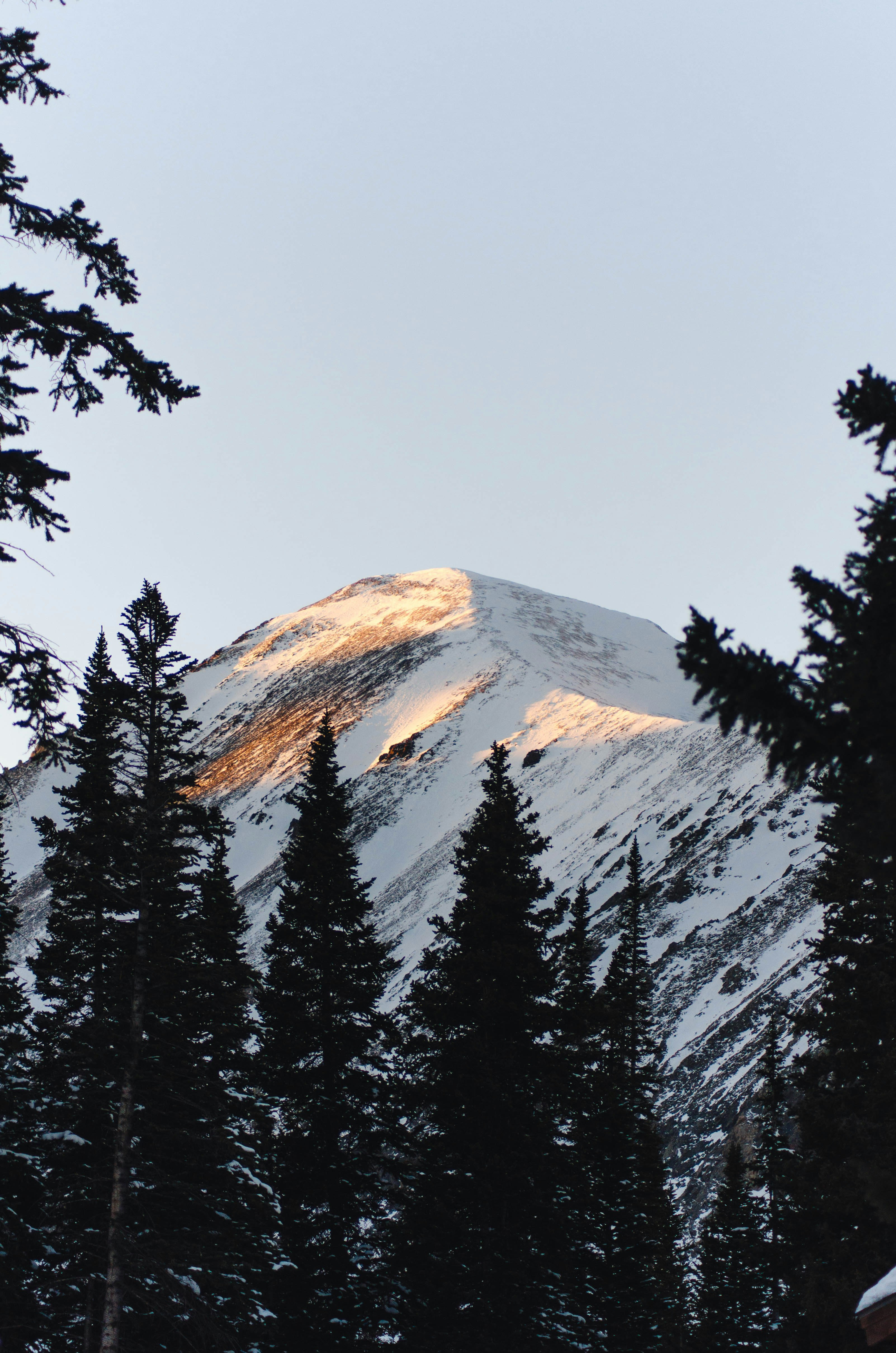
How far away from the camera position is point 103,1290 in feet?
46.2

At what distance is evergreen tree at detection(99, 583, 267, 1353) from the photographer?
12.4 metres

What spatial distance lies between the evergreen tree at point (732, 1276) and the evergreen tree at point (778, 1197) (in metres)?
0.44

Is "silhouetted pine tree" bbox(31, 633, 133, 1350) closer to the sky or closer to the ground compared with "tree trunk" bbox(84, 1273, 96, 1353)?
closer to the sky

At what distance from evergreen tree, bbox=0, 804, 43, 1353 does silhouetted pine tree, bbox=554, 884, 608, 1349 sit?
27.8ft

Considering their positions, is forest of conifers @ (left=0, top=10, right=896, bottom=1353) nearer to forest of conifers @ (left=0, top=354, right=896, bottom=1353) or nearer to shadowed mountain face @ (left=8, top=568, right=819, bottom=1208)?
forest of conifers @ (left=0, top=354, right=896, bottom=1353)

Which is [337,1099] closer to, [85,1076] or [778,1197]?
[85,1076]

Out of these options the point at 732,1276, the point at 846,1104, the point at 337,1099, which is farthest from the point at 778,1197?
the point at 337,1099

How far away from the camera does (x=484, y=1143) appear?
18.1 meters

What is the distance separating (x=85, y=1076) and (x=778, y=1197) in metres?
29.4

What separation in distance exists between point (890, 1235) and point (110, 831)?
43.4ft

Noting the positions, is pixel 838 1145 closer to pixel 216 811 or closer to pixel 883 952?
pixel 883 952

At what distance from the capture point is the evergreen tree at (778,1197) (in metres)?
20.1

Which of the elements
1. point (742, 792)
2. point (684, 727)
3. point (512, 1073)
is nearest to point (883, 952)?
point (512, 1073)

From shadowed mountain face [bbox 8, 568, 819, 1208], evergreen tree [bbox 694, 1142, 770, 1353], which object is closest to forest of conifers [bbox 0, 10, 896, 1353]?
shadowed mountain face [bbox 8, 568, 819, 1208]
